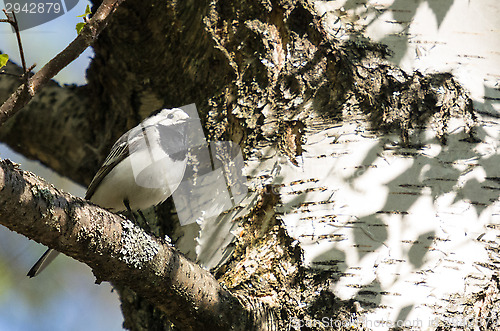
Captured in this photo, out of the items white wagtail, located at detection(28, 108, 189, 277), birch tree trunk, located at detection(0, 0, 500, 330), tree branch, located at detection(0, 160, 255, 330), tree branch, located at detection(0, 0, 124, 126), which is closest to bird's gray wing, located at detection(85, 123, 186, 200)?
white wagtail, located at detection(28, 108, 189, 277)

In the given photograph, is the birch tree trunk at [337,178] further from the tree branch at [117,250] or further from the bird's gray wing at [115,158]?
the bird's gray wing at [115,158]

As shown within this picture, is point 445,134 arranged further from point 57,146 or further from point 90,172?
point 57,146

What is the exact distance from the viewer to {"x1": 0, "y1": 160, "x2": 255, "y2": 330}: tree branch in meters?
1.12

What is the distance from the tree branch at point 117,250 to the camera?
112 cm

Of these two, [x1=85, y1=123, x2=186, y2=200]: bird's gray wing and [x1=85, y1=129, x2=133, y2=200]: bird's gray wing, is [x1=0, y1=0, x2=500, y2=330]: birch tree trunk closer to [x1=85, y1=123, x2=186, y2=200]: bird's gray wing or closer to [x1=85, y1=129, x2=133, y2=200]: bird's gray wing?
[x1=85, y1=123, x2=186, y2=200]: bird's gray wing

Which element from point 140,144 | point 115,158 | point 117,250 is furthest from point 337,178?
point 115,158

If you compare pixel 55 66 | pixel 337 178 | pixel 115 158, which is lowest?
pixel 337 178

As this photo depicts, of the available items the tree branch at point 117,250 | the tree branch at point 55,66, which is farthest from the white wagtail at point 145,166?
the tree branch at point 55,66

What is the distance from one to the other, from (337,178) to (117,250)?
2.85 ft

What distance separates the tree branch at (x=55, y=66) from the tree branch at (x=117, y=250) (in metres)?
0.13

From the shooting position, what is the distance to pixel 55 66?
1129 mm

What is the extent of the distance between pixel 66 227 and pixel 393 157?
1.19 m

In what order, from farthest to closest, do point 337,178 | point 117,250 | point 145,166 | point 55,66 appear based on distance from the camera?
point 145,166, point 337,178, point 117,250, point 55,66

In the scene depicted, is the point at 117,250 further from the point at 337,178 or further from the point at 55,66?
the point at 337,178
